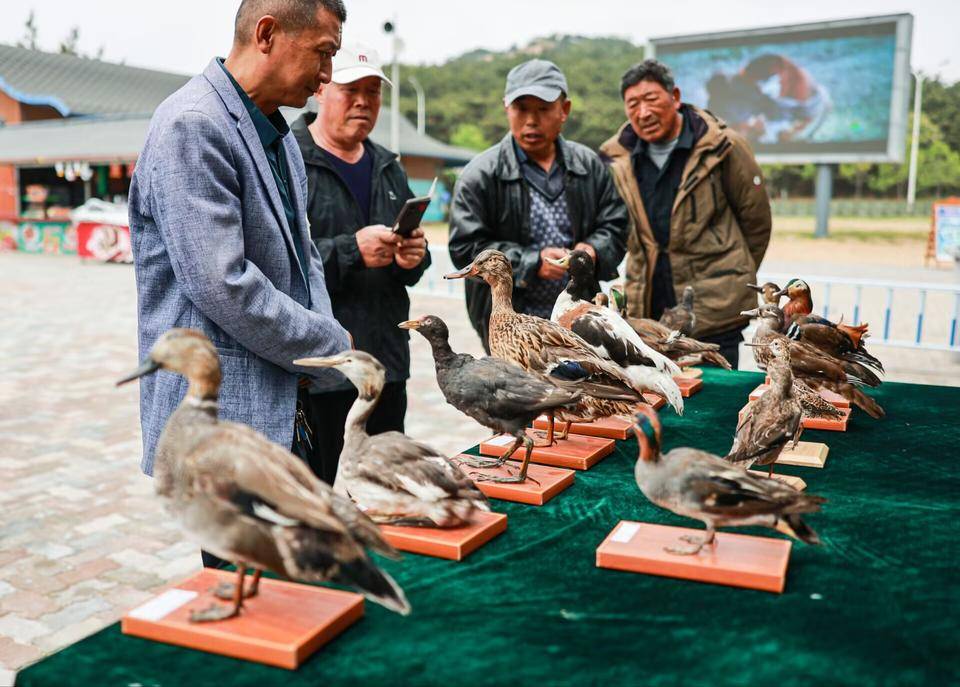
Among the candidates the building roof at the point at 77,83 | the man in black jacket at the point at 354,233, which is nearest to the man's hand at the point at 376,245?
the man in black jacket at the point at 354,233

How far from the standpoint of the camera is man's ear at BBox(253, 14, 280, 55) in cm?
223

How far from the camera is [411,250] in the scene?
3.43 metres

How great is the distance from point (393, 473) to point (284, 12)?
4.01 ft

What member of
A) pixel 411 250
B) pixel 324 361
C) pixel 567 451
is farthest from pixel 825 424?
pixel 324 361

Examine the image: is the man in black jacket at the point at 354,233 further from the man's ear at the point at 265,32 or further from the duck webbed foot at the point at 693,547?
the duck webbed foot at the point at 693,547

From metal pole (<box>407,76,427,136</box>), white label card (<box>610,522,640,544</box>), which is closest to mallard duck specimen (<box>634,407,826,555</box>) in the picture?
white label card (<box>610,522,640,544</box>)

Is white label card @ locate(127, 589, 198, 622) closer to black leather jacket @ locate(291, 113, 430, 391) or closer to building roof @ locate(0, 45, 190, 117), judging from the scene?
black leather jacket @ locate(291, 113, 430, 391)

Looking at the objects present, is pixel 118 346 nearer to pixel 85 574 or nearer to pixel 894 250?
pixel 85 574

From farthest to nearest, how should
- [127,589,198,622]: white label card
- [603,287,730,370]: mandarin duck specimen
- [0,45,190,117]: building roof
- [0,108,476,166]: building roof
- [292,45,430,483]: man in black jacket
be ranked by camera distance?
[0,45,190,117]: building roof
[0,108,476,166]: building roof
[603,287,730,370]: mandarin duck specimen
[292,45,430,483]: man in black jacket
[127,589,198,622]: white label card

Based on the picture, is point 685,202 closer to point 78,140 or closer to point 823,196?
point 78,140

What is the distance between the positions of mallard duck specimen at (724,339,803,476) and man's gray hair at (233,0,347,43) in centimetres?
158

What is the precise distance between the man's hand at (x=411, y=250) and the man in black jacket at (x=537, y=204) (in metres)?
0.63

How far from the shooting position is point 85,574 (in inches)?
→ 173

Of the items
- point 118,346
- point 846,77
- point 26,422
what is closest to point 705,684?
point 26,422
